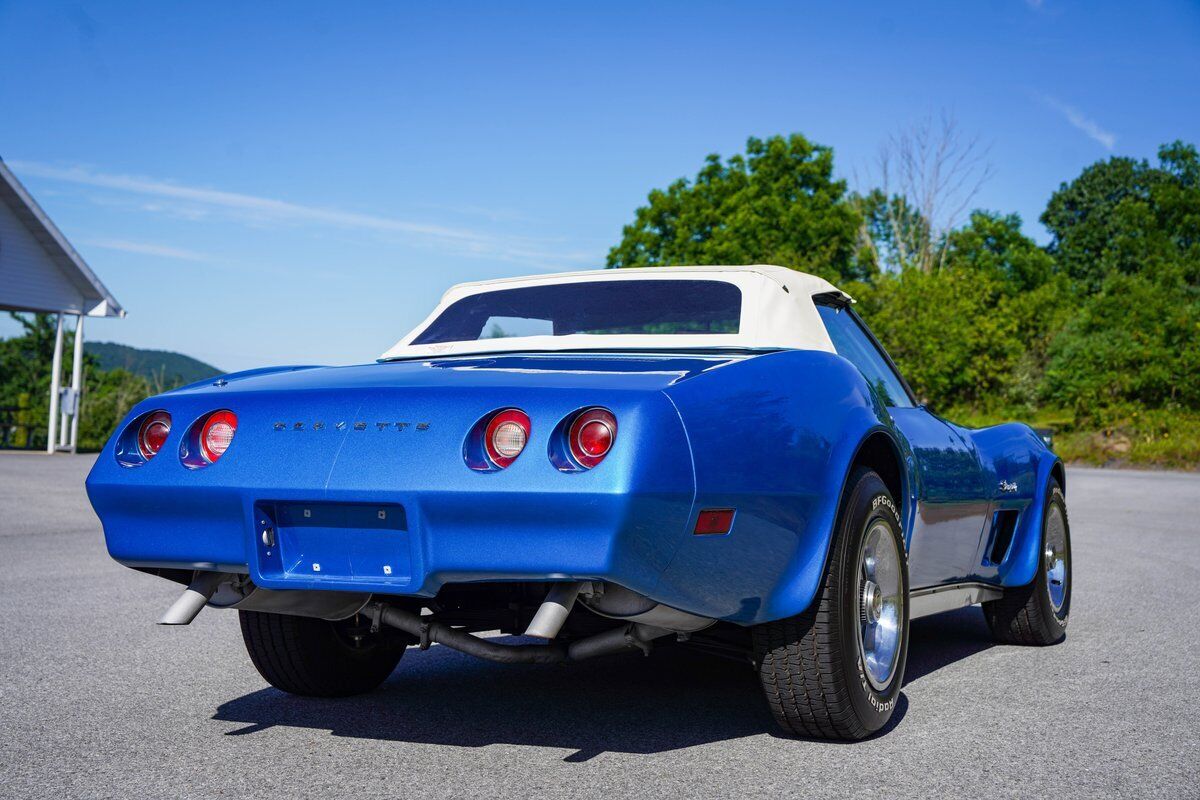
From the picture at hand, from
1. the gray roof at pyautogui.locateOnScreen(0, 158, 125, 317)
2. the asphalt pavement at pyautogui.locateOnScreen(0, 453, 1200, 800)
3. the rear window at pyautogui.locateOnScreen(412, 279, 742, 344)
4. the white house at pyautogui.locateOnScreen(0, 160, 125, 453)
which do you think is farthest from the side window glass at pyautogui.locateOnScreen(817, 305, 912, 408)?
the gray roof at pyautogui.locateOnScreen(0, 158, 125, 317)

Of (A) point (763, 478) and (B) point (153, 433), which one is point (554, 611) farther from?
(B) point (153, 433)

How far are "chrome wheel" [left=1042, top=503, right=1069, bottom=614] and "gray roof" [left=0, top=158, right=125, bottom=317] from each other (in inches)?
899

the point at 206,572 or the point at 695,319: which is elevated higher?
the point at 695,319

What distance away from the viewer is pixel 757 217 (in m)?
46.2

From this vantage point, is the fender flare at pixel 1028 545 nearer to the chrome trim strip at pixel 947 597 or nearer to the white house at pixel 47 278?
the chrome trim strip at pixel 947 597

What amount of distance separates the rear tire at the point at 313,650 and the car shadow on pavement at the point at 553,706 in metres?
0.06

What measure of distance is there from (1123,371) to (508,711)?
38.4m

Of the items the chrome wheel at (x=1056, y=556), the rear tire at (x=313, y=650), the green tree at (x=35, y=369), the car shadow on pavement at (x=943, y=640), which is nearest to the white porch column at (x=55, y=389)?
the green tree at (x=35, y=369)

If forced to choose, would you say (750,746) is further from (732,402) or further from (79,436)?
(79,436)

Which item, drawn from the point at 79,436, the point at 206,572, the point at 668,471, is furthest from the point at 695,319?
the point at 79,436

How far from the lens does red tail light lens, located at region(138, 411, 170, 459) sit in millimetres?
3395

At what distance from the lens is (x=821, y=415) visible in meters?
3.42

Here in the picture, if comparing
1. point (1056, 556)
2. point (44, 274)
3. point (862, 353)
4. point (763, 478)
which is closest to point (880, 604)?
point (763, 478)

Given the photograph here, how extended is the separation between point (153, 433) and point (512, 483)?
1.21 m
